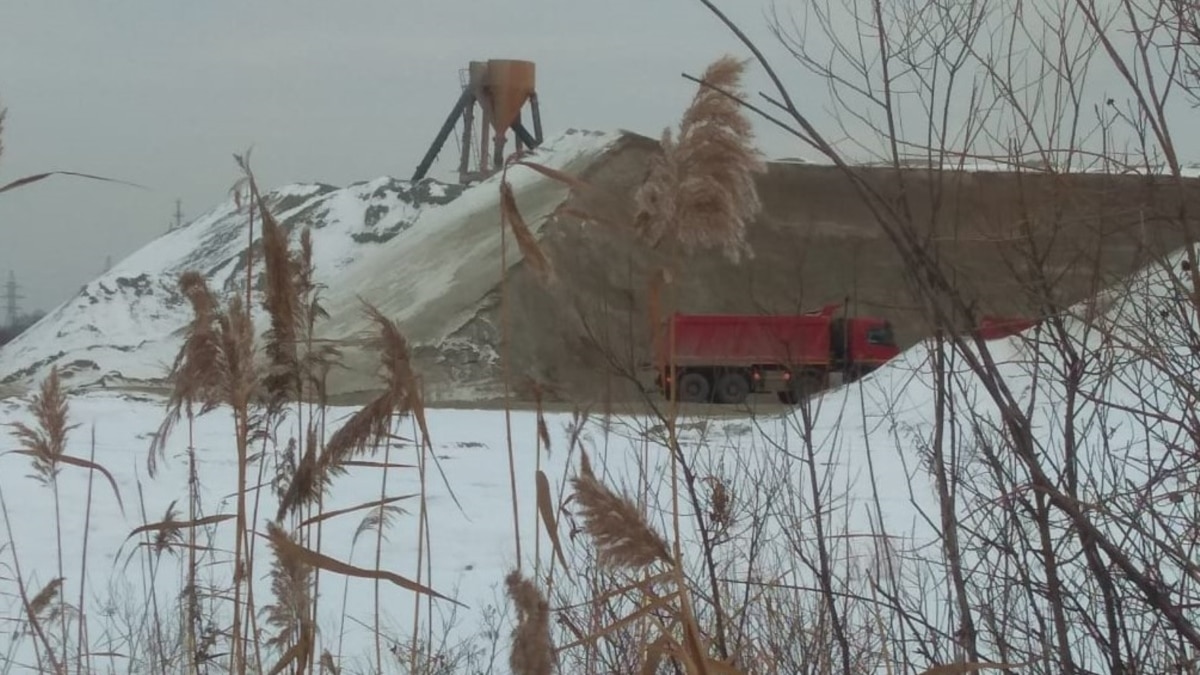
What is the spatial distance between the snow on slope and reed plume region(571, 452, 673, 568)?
1688cm

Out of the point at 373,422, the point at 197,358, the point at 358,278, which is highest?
the point at 358,278

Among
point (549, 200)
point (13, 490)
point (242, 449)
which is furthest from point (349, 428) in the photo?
point (549, 200)

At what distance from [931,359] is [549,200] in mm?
19875

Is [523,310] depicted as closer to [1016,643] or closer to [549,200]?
[549,200]

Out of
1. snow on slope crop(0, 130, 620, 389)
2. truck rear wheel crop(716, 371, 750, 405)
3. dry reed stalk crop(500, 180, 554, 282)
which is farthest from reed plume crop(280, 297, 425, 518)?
snow on slope crop(0, 130, 620, 389)

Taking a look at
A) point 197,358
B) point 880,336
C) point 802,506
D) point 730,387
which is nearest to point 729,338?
point 730,387

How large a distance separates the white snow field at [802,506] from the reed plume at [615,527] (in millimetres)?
573

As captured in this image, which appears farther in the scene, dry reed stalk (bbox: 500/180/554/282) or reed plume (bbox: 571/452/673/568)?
dry reed stalk (bbox: 500/180/554/282)

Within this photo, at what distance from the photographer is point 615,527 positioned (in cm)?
150

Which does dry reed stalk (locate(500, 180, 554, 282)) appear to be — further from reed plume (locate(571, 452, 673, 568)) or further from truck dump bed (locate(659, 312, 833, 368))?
truck dump bed (locate(659, 312, 833, 368))

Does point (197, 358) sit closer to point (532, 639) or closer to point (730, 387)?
point (532, 639)

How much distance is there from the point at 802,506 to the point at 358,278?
20.5 m

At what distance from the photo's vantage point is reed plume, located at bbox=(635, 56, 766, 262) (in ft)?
5.59

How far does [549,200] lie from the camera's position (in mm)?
22188
